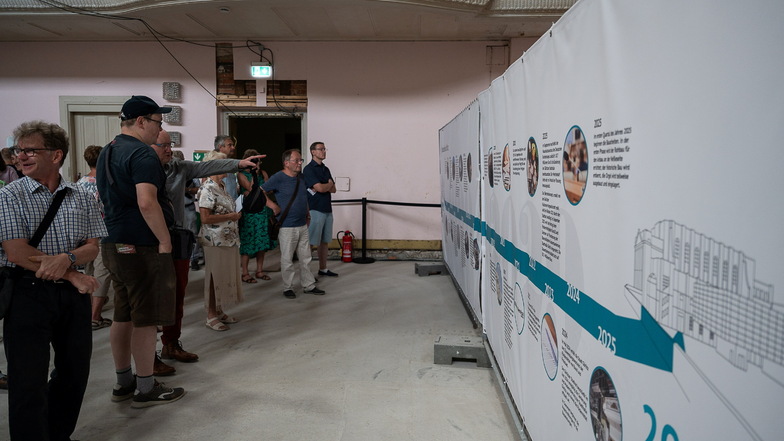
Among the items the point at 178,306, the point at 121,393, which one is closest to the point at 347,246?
the point at 178,306

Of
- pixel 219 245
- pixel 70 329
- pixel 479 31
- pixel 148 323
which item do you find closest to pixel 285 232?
pixel 219 245

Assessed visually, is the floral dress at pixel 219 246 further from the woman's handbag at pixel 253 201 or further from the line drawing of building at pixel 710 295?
the line drawing of building at pixel 710 295

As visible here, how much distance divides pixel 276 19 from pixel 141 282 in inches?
223

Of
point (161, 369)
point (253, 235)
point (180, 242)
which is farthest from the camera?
point (253, 235)

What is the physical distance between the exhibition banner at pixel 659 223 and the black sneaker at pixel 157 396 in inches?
92.8

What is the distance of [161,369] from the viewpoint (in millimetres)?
3775

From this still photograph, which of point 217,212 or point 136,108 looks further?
point 217,212

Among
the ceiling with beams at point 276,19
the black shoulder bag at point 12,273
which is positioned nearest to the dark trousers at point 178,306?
the black shoulder bag at point 12,273

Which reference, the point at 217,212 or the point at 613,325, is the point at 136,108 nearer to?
the point at 217,212

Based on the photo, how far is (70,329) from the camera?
8.17 ft

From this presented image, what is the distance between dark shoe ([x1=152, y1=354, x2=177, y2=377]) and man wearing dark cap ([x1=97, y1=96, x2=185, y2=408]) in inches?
20.6

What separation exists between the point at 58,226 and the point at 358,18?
240 inches

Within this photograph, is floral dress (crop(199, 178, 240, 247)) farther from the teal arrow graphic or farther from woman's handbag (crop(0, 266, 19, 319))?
the teal arrow graphic

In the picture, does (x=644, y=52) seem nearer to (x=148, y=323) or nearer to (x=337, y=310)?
Answer: (x=148, y=323)
